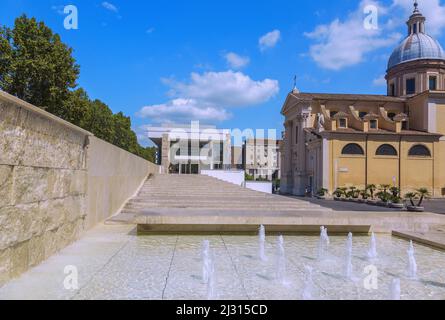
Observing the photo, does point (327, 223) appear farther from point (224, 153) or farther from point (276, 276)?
point (224, 153)

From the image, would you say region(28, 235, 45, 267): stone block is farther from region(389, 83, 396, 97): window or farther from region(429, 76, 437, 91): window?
region(389, 83, 396, 97): window

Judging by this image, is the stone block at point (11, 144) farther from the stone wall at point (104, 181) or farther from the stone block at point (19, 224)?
the stone wall at point (104, 181)

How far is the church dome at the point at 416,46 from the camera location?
1919 inches

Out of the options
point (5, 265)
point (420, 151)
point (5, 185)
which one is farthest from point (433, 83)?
point (5, 265)

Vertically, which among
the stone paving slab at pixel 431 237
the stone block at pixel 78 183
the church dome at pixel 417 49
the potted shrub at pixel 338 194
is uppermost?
the church dome at pixel 417 49

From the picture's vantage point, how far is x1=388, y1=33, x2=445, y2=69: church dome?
4872cm

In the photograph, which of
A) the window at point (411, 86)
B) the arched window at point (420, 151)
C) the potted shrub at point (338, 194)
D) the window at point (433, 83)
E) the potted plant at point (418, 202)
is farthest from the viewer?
the window at point (411, 86)

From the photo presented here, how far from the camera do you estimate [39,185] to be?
5473 millimetres

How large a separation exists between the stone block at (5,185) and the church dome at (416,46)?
55026mm

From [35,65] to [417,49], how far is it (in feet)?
158

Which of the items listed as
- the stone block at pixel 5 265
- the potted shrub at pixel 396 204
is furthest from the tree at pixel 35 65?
the potted shrub at pixel 396 204

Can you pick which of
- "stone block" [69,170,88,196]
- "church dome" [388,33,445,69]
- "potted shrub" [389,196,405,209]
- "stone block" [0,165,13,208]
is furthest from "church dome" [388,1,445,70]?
"stone block" [0,165,13,208]

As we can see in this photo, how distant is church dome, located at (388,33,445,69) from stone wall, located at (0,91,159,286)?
171 feet

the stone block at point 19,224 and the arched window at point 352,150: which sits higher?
the arched window at point 352,150
